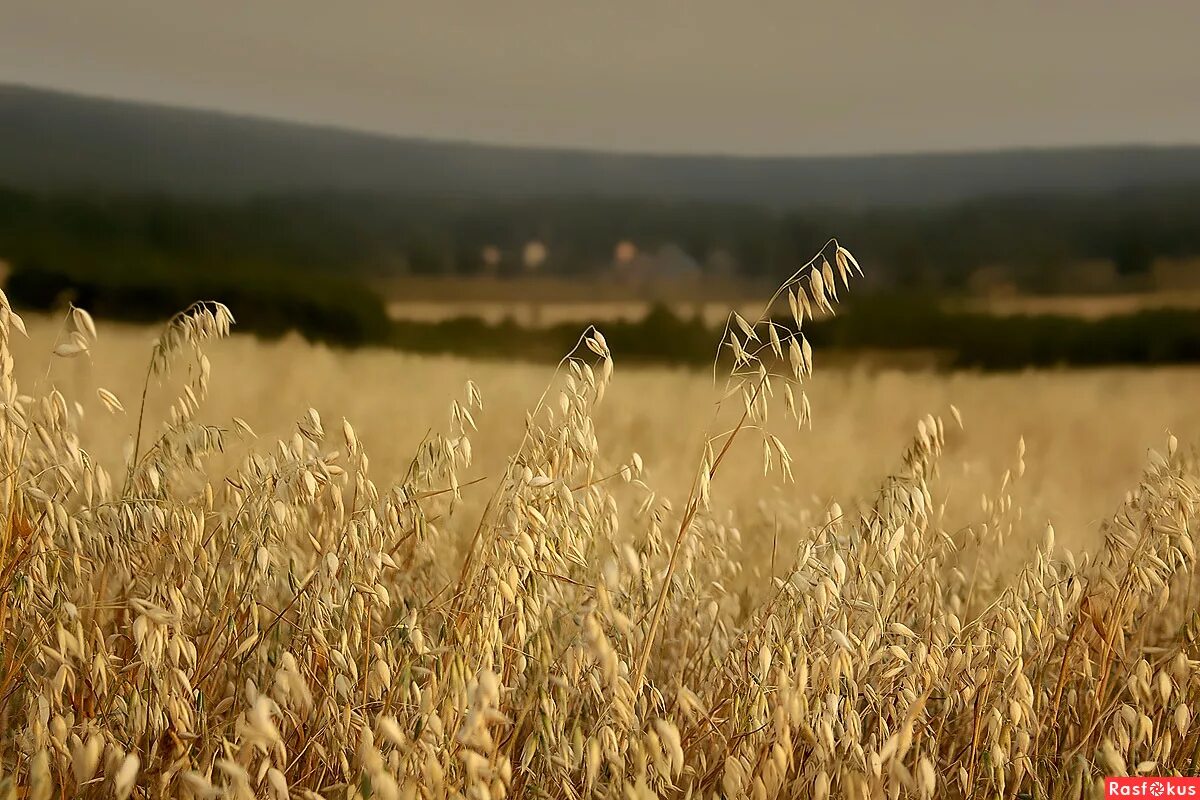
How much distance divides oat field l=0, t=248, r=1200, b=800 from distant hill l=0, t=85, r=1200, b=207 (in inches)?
13.4

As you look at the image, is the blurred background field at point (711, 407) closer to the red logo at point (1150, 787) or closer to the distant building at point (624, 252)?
the distant building at point (624, 252)

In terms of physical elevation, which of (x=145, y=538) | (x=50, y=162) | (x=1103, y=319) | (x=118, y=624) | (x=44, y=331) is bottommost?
(x=118, y=624)

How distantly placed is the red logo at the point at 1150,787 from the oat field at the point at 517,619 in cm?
2

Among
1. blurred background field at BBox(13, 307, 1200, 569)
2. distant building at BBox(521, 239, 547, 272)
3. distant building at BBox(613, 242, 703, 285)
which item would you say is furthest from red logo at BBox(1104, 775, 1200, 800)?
distant building at BBox(521, 239, 547, 272)

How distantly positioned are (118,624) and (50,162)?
3.16 feet

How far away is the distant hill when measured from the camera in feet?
4.98

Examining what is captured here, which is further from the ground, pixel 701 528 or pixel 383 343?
pixel 383 343

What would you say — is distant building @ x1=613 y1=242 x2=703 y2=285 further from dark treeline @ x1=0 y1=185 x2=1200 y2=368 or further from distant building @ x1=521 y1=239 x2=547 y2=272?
distant building @ x1=521 y1=239 x2=547 y2=272

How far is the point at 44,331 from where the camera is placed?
1468 mm

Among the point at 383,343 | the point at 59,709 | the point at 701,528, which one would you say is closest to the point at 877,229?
the point at 701,528

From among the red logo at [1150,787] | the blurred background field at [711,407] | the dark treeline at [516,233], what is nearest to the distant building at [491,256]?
the dark treeline at [516,233]

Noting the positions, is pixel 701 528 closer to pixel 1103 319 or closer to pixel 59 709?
pixel 59 709

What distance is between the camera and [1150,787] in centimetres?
93

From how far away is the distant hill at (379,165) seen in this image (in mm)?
1519
